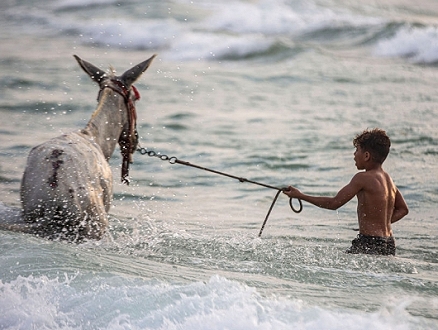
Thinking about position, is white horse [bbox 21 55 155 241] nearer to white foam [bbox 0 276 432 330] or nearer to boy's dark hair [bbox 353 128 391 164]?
white foam [bbox 0 276 432 330]

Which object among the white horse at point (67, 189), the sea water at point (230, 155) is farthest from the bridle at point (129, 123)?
the sea water at point (230, 155)

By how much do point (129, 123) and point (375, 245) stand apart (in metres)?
2.29

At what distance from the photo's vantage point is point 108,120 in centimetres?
704

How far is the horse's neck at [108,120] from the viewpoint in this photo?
6957 millimetres

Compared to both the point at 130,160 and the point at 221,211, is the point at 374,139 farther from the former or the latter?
the point at 221,211

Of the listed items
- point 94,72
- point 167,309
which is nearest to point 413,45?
point 94,72

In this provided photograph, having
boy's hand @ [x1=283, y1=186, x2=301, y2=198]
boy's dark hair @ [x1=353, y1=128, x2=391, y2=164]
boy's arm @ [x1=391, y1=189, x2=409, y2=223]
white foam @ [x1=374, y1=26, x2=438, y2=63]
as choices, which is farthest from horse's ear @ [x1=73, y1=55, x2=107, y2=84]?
white foam @ [x1=374, y1=26, x2=438, y2=63]

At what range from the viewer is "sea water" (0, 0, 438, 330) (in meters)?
5.11

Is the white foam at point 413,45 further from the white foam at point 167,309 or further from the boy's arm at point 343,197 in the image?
the white foam at point 167,309

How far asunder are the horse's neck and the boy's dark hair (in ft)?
6.54

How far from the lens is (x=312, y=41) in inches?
839

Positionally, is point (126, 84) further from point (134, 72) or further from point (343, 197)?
point (343, 197)

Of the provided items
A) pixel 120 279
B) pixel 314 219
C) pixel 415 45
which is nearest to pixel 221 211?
pixel 314 219

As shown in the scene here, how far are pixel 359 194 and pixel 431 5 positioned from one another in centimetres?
1766
